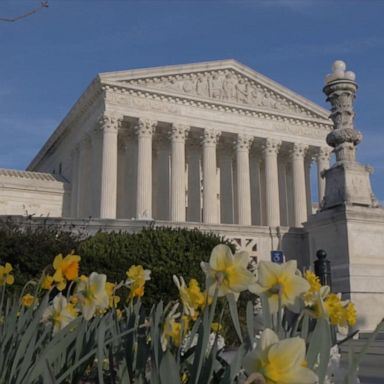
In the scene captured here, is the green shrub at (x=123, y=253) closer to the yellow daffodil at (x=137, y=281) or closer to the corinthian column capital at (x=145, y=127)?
the yellow daffodil at (x=137, y=281)

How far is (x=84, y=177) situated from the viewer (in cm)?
4806

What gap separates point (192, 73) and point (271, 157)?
11.0 m

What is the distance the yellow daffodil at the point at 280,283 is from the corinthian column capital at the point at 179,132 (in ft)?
142

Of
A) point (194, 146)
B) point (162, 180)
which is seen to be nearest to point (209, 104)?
point (194, 146)

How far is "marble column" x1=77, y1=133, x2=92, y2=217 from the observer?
47.1 metres

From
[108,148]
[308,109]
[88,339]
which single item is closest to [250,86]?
[308,109]

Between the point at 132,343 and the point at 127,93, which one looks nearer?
the point at 132,343

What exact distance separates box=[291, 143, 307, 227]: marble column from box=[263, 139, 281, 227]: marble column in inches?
73.7

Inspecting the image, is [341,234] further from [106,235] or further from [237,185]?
[237,185]

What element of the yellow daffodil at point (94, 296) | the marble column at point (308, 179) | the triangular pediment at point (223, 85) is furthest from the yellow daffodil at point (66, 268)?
the marble column at point (308, 179)

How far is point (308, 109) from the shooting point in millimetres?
52156

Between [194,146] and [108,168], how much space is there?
11.3 meters

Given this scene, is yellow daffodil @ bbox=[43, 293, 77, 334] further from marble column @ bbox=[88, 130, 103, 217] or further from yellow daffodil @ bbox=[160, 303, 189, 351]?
marble column @ bbox=[88, 130, 103, 217]

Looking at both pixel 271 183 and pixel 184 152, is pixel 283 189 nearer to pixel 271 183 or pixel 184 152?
pixel 271 183
